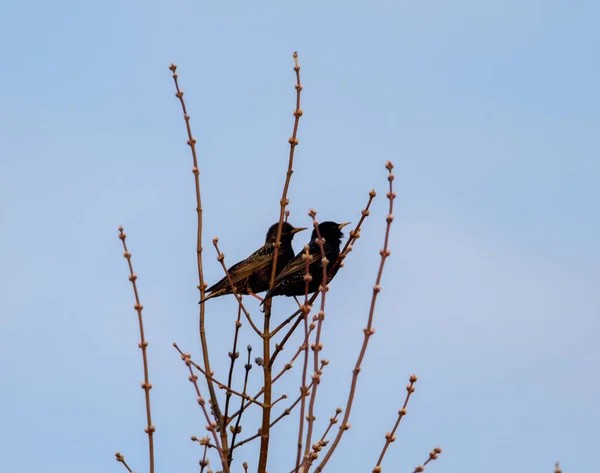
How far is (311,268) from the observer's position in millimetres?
9023

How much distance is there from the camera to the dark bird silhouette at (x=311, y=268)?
8633 millimetres

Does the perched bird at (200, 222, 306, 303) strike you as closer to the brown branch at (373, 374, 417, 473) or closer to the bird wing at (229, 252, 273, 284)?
the bird wing at (229, 252, 273, 284)

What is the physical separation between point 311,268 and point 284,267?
0.32 m

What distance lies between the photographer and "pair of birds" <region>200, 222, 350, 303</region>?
8781mm

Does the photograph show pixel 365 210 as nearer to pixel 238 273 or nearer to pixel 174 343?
pixel 174 343

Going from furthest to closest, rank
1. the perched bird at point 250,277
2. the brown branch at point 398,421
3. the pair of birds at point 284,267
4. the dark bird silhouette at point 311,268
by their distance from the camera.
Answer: the perched bird at point 250,277 < the pair of birds at point 284,267 < the dark bird silhouette at point 311,268 < the brown branch at point 398,421

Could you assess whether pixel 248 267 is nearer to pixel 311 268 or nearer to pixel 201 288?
pixel 311 268

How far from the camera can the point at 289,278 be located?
8789mm

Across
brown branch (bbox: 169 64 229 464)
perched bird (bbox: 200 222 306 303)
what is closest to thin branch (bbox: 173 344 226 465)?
brown branch (bbox: 169 64 229 464)

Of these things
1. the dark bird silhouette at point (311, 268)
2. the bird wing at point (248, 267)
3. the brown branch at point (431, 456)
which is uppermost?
the bird wing at point (248, 267)

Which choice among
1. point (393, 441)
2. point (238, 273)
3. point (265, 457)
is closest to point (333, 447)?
point (393, 441)

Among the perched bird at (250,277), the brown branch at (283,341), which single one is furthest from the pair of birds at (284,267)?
the brown branch at (283,341)

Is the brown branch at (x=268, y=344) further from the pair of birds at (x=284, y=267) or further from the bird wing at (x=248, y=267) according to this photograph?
the bird wing at (x=248, y=267)

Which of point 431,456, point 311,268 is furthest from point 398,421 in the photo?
point 311,268
